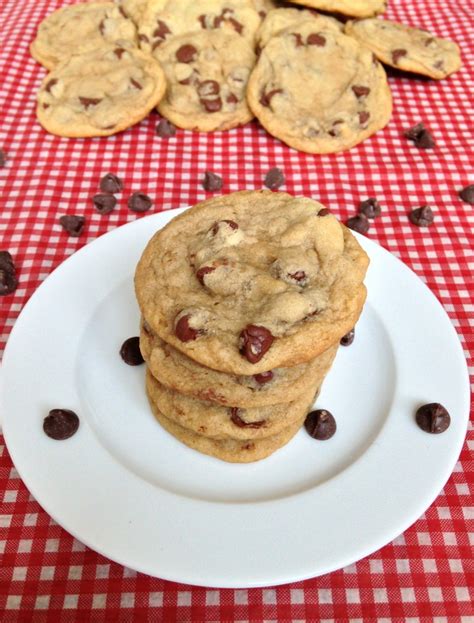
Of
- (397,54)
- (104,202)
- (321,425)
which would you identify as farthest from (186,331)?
(397,54)

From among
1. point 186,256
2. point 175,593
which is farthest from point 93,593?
point 186,256

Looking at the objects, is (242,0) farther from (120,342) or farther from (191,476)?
(191,476)

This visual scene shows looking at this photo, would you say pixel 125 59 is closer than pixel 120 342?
No

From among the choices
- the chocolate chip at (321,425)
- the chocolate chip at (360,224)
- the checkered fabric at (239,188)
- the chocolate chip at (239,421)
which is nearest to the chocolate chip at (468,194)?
the checkered fabric at (239,188)

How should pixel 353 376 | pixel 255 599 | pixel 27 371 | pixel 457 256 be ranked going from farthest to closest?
pixel 457 256 < pixel 353 376 < pixel 27 371 < pixel 255 599

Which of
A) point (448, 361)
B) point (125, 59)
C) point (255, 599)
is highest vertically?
point (125, 59)

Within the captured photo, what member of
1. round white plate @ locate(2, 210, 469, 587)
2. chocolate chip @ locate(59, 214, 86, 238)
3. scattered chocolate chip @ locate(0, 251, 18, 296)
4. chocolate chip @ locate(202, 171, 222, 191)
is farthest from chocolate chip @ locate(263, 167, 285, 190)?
scattered chocolate chip @ locate(0, 251, 18, 296)
